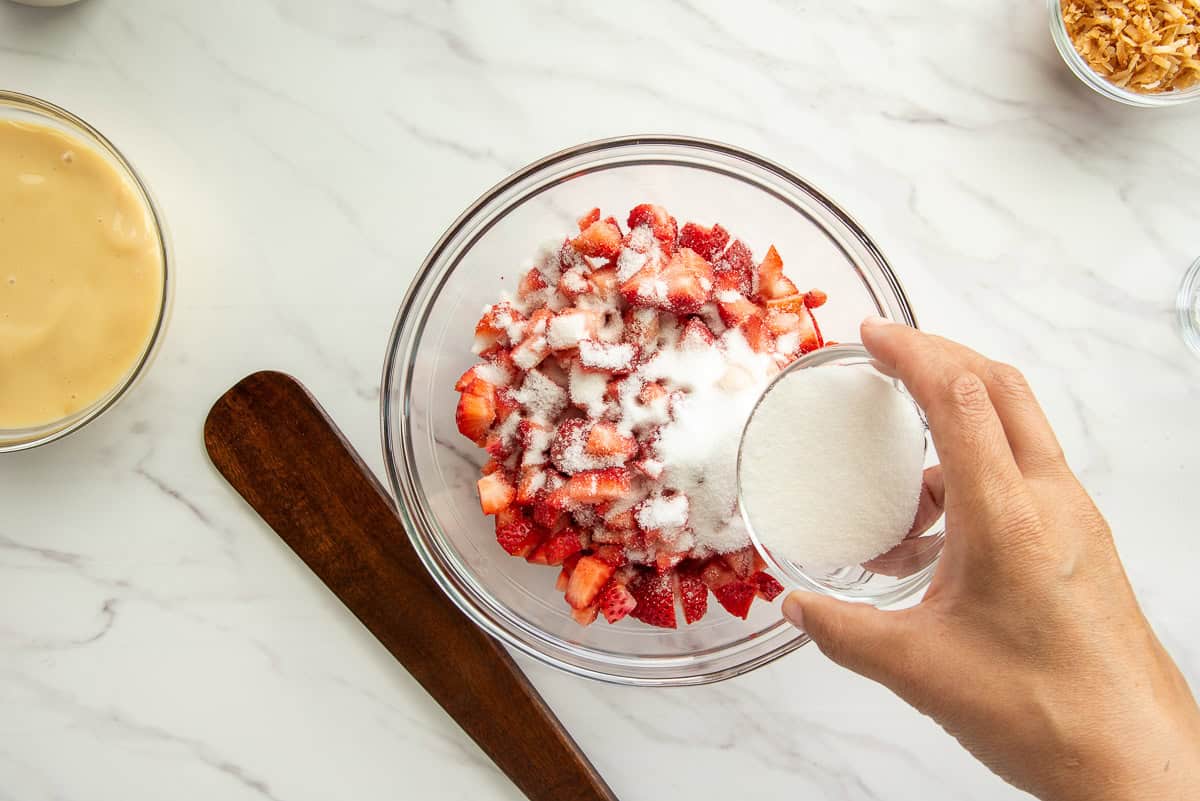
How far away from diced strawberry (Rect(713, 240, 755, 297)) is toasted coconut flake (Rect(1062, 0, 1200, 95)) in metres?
0.73

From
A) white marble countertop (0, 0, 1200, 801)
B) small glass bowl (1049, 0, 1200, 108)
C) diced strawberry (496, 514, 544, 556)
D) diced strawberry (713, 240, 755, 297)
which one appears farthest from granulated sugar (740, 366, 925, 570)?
small glass bowl (1049, 0, 1200, 108)

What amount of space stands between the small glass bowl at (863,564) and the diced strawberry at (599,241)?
1.07ft

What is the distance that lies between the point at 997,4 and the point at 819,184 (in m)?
0.47

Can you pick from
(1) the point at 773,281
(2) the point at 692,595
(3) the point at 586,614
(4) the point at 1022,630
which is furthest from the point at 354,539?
(4) the point at 1022,630

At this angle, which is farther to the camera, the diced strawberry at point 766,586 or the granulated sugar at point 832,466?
the diced strawberry at point 766,586

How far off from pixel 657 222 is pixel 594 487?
16.5 inches

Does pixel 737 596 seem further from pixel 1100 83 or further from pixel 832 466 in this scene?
pixel 1100 83

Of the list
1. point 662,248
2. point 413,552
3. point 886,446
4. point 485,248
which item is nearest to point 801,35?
point 662,248

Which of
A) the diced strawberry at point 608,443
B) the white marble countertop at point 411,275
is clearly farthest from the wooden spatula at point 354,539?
the diced strawberry at point 608,443

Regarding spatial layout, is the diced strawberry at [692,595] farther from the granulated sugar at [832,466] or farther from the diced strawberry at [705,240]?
the diced strawberry at [705,240]

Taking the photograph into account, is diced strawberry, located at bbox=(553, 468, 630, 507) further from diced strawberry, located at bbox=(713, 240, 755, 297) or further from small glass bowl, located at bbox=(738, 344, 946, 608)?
diced strawberry, located at bbox=(713, 240, 755, 297)

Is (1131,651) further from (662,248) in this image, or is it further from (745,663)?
(662,248)

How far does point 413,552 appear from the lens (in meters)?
1.54

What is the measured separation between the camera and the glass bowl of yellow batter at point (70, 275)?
152cm
